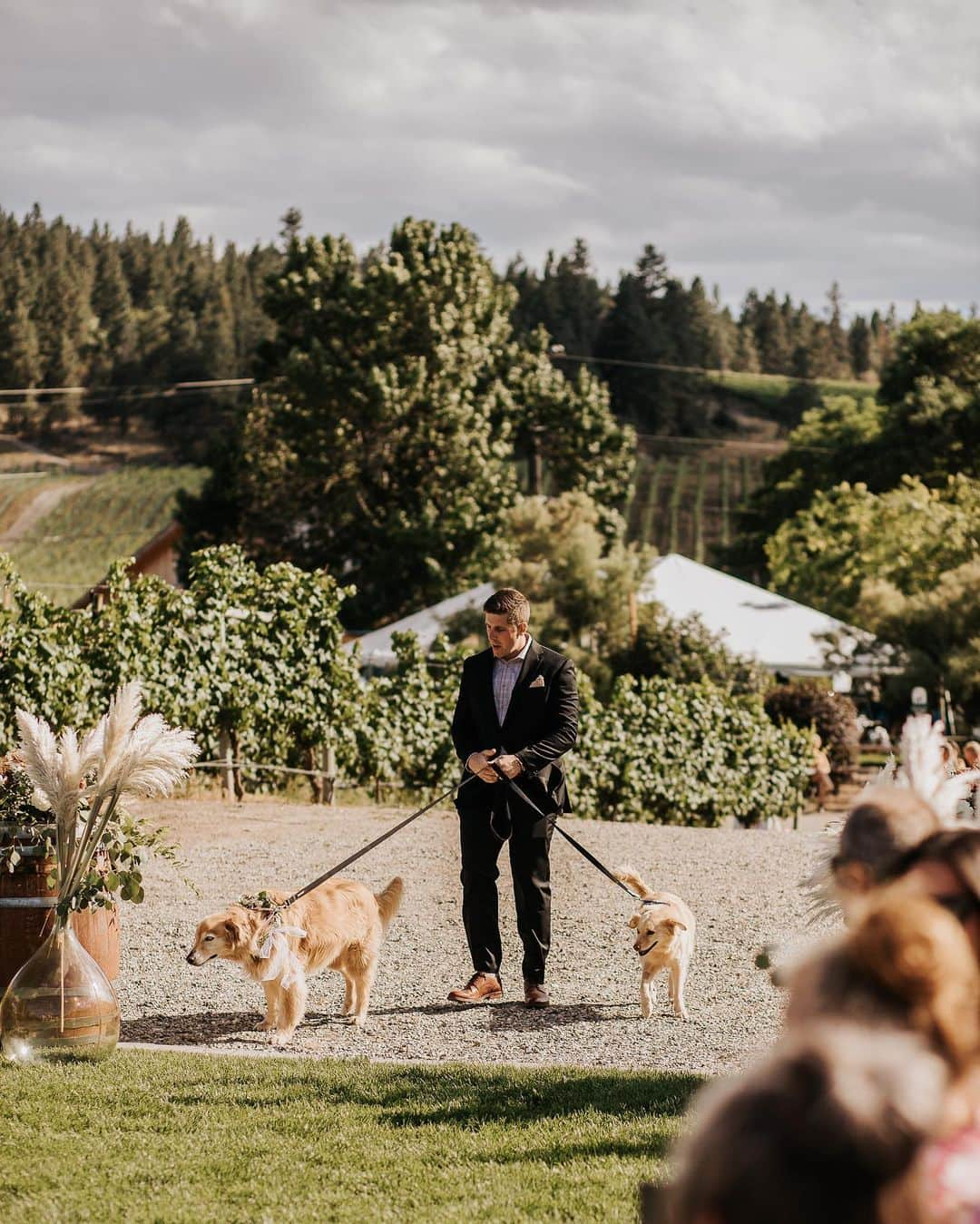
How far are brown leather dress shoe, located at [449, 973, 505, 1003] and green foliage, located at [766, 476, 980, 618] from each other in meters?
29.7

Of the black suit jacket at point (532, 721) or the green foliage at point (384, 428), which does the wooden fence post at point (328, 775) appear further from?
the green foliage at point (384, 428)

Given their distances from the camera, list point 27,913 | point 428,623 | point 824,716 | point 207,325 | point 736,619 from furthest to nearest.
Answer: point 207,325 → point 428,623 → point 736,619 → point 824,716 → point 27,913

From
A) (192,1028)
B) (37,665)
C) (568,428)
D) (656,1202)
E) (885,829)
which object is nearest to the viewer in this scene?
(656,1202)

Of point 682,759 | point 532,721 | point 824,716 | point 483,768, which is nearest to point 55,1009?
point 483,768

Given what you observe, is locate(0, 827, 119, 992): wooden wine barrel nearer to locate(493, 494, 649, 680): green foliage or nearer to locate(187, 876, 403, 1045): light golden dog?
locate(187, 876, 403, 1045): light golden dog

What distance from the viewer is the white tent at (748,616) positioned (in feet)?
87.5

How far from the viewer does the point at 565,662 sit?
299 inches

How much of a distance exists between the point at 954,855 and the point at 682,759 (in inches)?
678

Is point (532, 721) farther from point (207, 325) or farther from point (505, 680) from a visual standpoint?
point (207, 325)

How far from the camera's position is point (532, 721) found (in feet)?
24.6

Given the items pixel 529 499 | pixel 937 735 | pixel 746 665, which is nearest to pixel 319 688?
pixel 746 665

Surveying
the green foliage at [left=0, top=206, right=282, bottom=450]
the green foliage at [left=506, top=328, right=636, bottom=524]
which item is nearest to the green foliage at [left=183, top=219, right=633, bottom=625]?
the green foliage at [left=506, top=328, right=636, bottom=524]

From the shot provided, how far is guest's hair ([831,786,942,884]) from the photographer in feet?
6.87

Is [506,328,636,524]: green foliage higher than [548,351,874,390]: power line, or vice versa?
[548,351,874,390]: power line
